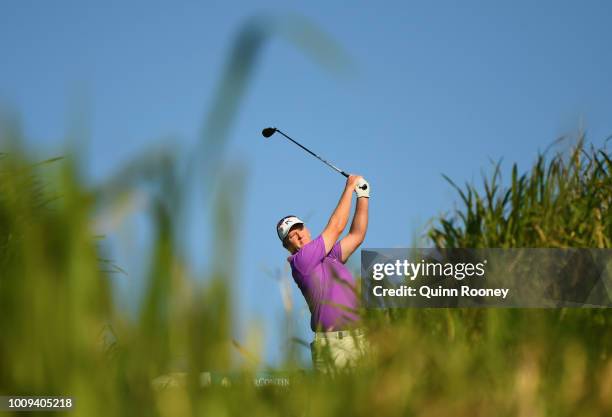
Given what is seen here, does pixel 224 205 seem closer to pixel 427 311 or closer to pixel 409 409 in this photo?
pixel 409 409

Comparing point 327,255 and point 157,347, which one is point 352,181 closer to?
point 327,255

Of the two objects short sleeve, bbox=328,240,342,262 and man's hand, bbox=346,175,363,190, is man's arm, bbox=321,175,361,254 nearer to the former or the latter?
man's hand, bbox=346,175,363,190

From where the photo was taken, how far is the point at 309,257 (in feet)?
23.2

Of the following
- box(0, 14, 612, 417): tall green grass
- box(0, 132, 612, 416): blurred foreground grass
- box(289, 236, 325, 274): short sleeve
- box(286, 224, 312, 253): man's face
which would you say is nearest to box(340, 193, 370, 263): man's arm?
box(286, 224, 312, 253): man's face

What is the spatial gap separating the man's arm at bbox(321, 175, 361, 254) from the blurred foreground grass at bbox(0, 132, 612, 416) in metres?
2.47

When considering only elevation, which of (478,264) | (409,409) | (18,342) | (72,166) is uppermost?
(478,264)

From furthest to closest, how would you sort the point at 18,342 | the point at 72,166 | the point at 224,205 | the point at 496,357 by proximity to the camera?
the point at 496,357 → the point at 18,342 → the point at 72,166 → the point at 224,205

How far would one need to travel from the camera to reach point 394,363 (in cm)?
324

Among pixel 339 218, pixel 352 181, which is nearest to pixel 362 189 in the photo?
pixel 352 181

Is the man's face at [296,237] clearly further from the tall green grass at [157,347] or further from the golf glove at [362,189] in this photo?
the tall green grass at [157,347]

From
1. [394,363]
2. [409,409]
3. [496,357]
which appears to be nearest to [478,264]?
[496,357]

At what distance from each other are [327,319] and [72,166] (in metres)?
4.70

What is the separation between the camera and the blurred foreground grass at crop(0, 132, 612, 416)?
5.17 ft

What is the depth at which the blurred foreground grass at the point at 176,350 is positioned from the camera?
1.58 metres
